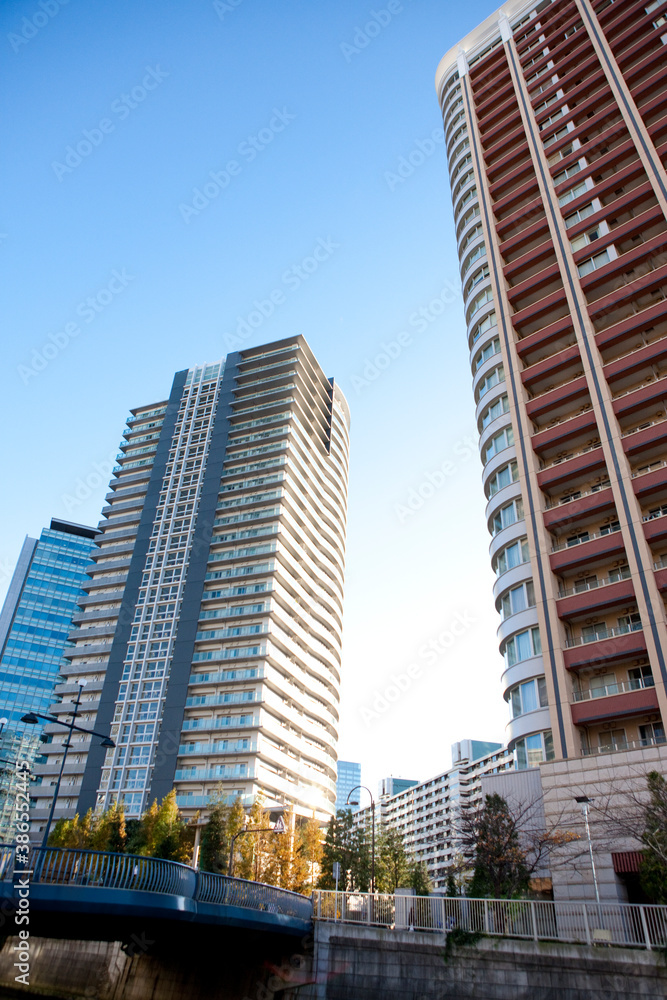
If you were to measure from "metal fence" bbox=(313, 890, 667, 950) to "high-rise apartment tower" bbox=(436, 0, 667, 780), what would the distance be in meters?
10.4

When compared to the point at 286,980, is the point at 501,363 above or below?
above

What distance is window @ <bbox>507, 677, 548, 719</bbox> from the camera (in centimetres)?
3628

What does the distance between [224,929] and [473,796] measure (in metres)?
121

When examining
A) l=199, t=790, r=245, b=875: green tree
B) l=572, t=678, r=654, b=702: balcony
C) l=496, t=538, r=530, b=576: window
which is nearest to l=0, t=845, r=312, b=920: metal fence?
l=572, t=678, r=654, b=702: balcony

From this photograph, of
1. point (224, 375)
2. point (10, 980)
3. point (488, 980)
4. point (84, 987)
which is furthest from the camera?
point (224, 375)

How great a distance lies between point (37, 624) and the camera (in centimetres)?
12225

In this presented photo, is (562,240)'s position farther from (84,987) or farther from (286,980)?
(84,987)

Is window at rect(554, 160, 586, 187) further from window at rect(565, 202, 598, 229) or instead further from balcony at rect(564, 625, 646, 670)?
balcony at rect(564, 625, 646, 670)

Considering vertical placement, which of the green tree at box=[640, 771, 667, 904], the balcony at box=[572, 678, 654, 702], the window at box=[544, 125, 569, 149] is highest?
the window at box=[544, 125, 569, 149]

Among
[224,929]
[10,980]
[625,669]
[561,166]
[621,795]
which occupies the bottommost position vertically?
[10,980]

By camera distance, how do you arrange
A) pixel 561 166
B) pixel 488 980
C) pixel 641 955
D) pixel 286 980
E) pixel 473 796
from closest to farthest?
pixel 641 955, pixel 488 980, pixel 286 980, pixel 561 166, pixel 473 796

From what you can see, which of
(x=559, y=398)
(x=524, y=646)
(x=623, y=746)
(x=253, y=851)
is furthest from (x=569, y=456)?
(x=253, y=851)

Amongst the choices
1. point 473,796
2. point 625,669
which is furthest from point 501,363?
point 473,796

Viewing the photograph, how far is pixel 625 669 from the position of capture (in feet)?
115
